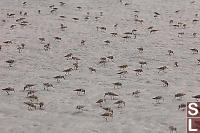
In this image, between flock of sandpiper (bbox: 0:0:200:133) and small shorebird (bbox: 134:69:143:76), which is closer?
flock of sandpiper (bbox: 0:0:200:133)

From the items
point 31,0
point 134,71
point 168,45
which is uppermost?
point 31,0

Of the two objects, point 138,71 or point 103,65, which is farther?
point 103,65

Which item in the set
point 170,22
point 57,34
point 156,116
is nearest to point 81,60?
point 57,34

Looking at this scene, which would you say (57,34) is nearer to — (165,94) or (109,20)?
(109,20)

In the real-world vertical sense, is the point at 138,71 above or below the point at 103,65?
below

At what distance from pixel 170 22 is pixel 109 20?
14.2ft

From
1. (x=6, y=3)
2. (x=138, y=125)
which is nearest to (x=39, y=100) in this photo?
(x=138, y=125)

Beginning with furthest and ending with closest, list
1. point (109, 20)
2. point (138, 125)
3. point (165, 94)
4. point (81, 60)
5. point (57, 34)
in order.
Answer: point (109, 20)
point (57, 34)
point (81, 60)
point (165, 94)
point (138, 125)

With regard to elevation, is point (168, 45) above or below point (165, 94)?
above

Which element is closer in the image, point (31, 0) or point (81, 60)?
point (81, 60)

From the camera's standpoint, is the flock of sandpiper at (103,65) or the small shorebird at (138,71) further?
the small shorebird at (138,71)

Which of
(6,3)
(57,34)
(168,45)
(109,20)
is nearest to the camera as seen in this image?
(168,45)

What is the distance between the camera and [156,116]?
34.8ft

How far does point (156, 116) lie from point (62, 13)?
613 inches
